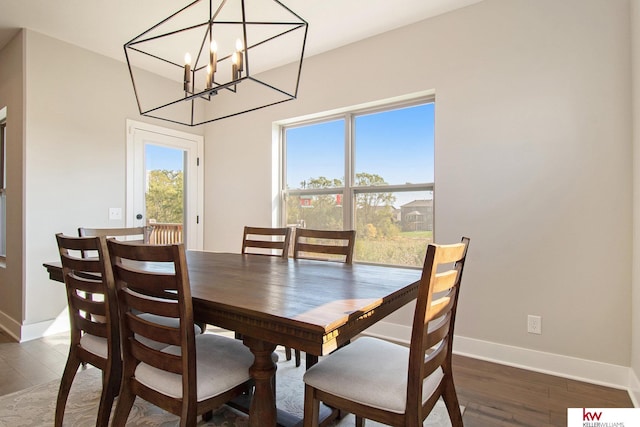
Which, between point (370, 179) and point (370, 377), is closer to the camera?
point (370, 377)

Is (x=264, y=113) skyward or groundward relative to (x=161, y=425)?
skyward

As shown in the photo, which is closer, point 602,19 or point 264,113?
point 602,19

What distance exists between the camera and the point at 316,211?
3689 mm

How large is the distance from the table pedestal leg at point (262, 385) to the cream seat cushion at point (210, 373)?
128 millimetres

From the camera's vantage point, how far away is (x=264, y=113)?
12.8ft

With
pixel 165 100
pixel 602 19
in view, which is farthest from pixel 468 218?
pixel 165 100

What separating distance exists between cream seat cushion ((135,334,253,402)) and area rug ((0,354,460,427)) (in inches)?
23.1

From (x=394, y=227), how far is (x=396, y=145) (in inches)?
30.0

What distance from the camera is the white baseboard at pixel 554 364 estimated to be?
2121mm

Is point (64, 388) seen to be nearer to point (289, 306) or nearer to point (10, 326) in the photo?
point (289, 306)

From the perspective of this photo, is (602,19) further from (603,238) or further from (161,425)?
(161,425)

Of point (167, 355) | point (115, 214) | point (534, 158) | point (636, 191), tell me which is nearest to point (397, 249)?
point (534, 158)

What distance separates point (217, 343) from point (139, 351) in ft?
1.14

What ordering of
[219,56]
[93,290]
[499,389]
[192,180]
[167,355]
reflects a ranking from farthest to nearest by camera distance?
1. [192,180]
2. [219,56]
3. [499,389]
4. [93,290]
5. [167,355]
